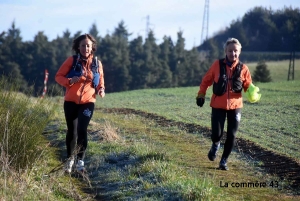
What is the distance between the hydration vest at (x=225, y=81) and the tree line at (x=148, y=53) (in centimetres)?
4445

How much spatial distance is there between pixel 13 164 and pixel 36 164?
0.34 meters

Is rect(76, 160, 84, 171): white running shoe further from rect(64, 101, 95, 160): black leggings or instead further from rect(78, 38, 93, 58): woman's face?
rect(78, 38, 93, 58): woman's face

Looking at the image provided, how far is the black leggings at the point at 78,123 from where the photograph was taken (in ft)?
23.8

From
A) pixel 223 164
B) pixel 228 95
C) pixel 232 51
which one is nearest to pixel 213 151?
pixel 223 164

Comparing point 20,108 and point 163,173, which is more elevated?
point 20,108

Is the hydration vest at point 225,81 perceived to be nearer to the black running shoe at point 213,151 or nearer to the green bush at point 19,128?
the black running shoe at point 213,151

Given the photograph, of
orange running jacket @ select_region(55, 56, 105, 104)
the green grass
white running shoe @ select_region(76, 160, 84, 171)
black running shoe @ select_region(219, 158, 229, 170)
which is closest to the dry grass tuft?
the green grass

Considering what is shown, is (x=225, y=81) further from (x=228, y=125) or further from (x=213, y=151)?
(x=213, y=151)

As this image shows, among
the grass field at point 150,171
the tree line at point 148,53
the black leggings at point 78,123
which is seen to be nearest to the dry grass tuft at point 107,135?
the grass field at point 150,171

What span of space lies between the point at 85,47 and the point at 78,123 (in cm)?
114

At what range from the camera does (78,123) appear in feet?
23.9

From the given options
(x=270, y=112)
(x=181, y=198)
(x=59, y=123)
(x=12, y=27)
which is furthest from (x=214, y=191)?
(x=12, y=27)

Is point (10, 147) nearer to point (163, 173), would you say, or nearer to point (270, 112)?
point (163, 173)

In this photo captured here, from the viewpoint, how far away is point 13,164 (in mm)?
6242
